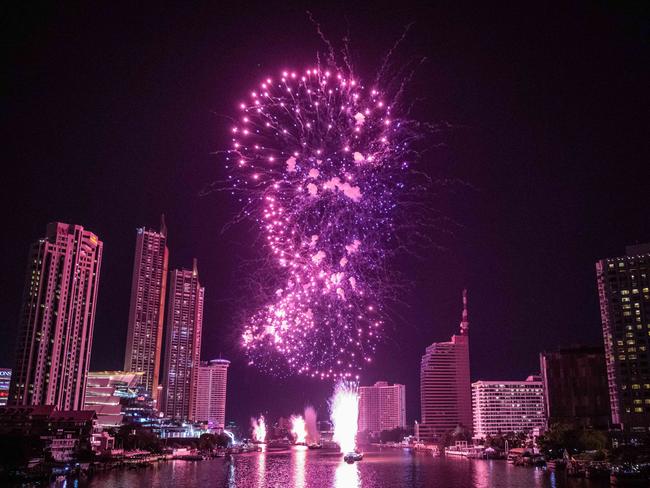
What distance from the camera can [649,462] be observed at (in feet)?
230

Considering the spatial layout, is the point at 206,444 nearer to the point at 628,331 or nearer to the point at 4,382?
the point at 4,382

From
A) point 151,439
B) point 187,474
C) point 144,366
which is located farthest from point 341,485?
point 144,366

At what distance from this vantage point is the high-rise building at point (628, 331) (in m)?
109

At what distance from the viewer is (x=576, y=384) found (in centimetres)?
13662

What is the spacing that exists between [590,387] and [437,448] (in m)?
47.2

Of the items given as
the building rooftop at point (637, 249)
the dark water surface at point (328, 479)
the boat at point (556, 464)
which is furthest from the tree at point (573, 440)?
the building rooftop at point (637, 249)

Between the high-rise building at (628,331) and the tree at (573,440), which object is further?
the high-rise building at (628,331)

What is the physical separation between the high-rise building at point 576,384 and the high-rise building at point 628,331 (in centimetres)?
1978

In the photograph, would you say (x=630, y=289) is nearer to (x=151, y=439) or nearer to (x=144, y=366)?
(x=151, y=439)

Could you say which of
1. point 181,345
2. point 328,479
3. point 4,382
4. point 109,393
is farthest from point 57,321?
point 181,345

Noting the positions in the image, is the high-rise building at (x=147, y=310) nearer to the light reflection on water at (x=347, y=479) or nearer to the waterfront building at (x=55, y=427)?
the waterfront building at (x=55, y=427)

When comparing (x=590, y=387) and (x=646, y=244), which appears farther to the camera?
(x=590, y=387)

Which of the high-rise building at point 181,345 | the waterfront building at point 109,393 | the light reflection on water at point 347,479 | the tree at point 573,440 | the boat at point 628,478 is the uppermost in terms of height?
the high-rise building at point 181,345

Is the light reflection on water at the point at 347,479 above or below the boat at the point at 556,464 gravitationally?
below
